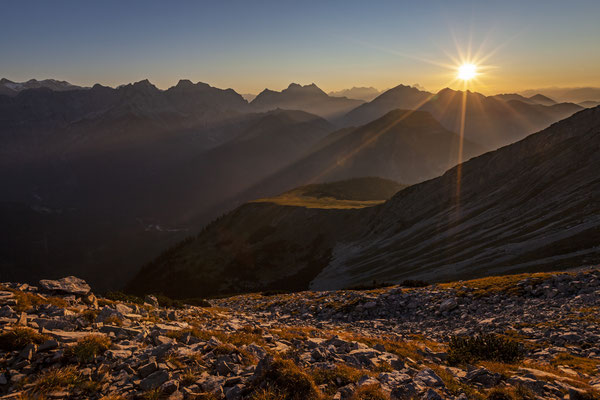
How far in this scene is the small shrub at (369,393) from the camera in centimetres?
918

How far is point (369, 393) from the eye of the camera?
371 inches

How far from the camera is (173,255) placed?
480 ft

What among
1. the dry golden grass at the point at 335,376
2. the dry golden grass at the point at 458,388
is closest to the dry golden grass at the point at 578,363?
the dry golden grass at the point at 458,388

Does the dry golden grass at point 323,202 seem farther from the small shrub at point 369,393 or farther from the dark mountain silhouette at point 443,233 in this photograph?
the small shrub at point 369,393

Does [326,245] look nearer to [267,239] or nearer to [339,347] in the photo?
[267,239]

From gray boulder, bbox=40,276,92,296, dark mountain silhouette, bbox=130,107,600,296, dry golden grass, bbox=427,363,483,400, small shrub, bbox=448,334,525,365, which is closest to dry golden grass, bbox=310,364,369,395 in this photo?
dry golden grass, bbox=427,363,483,400

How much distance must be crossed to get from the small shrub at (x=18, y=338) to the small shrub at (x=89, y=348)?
1377 mm

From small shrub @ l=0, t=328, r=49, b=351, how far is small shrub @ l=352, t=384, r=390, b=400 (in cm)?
1072

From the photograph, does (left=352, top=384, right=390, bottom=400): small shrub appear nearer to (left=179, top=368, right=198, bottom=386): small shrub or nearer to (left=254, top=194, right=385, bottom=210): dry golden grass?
(left=179, top=368, right=198, bottom=386): small shrub

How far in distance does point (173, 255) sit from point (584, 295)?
149 meters

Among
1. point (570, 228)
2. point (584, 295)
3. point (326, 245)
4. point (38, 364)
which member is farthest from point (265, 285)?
point (38, 364)

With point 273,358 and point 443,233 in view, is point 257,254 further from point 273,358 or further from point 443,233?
point 273,358

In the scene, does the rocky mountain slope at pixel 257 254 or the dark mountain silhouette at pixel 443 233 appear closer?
the dark mountain silhouette at pixel 443 233

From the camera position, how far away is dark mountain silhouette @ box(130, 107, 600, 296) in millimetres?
50000
